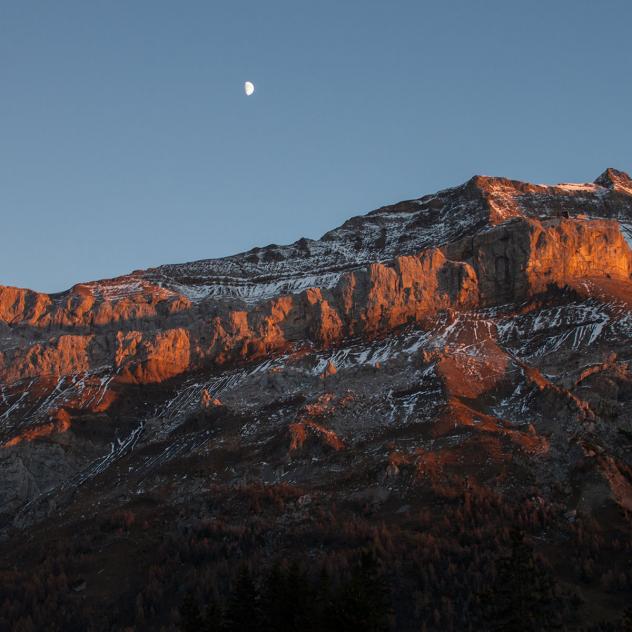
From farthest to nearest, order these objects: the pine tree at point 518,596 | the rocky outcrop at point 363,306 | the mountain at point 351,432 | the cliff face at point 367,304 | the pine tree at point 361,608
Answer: the cliff face at point 367,304 → the rocky outcrop at point 363,306 → the mountain at point 351,432 → the pine tree at point 518,596 → the pine tree at point 361,608

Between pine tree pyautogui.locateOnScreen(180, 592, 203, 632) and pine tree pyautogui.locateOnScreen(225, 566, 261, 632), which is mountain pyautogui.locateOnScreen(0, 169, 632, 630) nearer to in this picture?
pine tree pyautogui.locateOnScreen(180, 592, 203, 632)

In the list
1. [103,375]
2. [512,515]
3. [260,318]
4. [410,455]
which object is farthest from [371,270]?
[512,515]

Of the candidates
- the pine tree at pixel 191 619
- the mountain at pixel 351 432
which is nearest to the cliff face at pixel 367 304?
the mountain at pixel 351 432

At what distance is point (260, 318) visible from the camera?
181 m

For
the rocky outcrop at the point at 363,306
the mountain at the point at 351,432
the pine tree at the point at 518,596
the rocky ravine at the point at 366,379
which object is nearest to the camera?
the pine tree at the point at 518,596

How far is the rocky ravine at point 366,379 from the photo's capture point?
119938 millimetres

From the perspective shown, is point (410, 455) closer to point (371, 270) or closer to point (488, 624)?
point (488, 624)

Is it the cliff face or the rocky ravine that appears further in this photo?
the cliff face

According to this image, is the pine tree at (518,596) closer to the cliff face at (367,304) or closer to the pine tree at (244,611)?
the pine tree at (244,611)

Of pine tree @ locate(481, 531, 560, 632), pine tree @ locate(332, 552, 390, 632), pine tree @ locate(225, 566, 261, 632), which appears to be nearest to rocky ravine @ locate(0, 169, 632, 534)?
pine tree @ locate(481, 531, 560, 632)

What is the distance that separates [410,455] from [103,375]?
7923 cm

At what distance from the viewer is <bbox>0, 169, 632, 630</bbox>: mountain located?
326ft

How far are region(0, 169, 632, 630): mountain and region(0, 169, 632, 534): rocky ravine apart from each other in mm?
442

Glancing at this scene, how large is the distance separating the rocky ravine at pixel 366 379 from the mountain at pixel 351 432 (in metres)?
0.44
